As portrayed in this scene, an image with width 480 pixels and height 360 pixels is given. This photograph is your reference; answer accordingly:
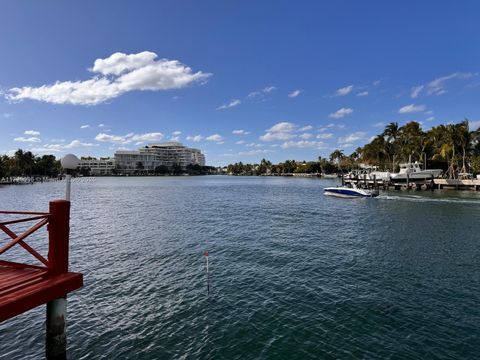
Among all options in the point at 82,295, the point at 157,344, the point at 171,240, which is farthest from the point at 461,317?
the point at 171,240

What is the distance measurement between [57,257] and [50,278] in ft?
1.83

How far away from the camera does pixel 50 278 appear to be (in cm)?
821

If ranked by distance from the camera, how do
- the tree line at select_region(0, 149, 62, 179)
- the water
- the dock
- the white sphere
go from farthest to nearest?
the tree line at select_region(0, 149, 62, 179) < the water < the white sphere < the dock

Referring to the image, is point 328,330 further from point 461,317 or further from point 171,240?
point 171,240

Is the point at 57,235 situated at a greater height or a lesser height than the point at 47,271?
greater

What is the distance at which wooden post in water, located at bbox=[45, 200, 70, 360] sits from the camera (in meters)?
8.22

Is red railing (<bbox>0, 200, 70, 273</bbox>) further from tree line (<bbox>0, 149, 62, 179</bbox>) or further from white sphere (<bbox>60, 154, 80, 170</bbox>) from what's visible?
tree line (<bbox>0, 149, 62, 179</bbox>)

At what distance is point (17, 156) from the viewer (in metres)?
168

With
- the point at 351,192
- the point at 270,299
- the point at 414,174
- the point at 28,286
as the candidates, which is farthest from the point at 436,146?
the point at 28,286

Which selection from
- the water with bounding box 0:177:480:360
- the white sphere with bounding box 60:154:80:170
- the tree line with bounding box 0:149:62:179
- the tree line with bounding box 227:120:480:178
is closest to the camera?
the white sphere with bounding box 60:154:80:170

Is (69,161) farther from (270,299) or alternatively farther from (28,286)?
(270,299)

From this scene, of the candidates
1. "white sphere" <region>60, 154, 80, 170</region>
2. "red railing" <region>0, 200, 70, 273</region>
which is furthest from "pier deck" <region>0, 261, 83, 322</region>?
"white sphere" <region>60, 154, 80, 170</region>

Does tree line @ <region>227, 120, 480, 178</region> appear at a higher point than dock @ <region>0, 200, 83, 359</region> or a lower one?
higher

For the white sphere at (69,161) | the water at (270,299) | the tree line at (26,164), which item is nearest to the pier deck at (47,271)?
the white sphere at (69,161)
